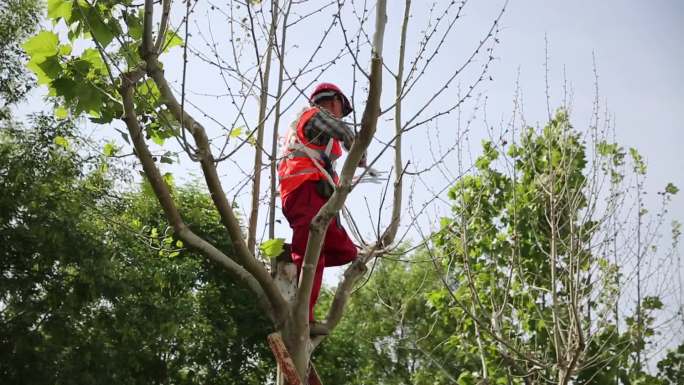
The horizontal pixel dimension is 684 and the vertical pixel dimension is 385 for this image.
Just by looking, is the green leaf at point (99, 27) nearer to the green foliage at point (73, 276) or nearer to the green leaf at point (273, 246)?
the green leaf at point (273, 246)

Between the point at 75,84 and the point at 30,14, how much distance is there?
1140 cm

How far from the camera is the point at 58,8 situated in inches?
118

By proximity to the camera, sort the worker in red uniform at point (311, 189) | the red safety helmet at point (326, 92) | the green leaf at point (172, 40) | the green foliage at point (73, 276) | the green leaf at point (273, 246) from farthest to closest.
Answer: the green foliage at point (73, 276), the red safety helmet at point (326, 92), the worker in red uniform at point (311, 189), the green leaf at point (172, 40), the green leaf at point (273, 246)

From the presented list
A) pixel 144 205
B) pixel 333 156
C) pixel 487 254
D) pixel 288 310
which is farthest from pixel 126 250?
pixel 288 310

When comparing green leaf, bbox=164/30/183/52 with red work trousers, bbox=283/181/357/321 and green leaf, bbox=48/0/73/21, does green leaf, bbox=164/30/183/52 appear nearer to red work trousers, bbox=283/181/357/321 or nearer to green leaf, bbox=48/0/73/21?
green leaf, bbox=48/0/73/21

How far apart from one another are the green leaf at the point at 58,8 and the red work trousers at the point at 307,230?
62.8 inches

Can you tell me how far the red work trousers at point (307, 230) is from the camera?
13.3 feet

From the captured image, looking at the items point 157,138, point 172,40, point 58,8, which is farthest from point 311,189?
point 58,8

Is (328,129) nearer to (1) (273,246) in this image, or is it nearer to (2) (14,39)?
(1) (273,246)

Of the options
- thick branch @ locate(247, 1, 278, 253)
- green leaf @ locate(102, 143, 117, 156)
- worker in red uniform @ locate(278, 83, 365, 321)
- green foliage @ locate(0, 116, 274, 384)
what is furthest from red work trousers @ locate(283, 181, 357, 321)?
green foliage @ locate(0, 116, 274, 384)

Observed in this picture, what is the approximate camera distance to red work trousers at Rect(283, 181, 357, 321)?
4.07 meters

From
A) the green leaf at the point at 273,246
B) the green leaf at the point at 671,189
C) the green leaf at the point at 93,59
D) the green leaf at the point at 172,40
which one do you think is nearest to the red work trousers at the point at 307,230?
the green leaf at the point at 273,246

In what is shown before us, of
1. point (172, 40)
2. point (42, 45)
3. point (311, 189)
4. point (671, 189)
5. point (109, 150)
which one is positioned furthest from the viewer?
point (671, 189)

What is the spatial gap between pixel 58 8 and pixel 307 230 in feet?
5.52
